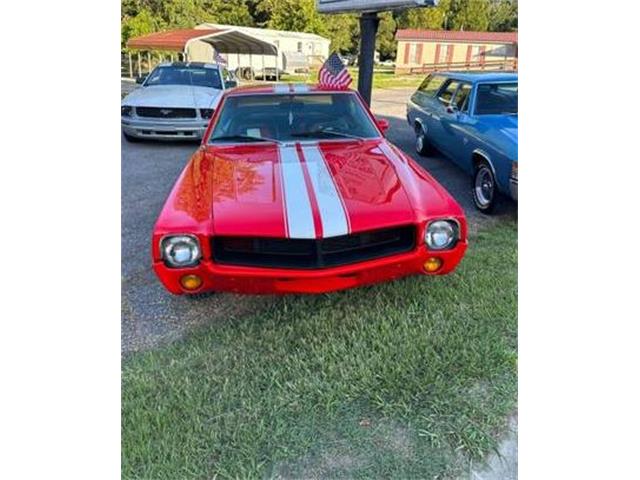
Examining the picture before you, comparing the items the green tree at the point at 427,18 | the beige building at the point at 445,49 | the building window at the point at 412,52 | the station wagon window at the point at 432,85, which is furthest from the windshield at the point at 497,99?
the green tree at the point at 427,18

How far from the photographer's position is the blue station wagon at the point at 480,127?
4148 millimetres

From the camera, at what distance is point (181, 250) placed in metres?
2.27

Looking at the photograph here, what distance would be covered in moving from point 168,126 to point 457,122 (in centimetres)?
446

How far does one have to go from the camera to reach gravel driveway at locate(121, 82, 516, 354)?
281 centimetres

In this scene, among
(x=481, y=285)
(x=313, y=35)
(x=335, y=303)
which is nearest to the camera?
(x=335, y=303)

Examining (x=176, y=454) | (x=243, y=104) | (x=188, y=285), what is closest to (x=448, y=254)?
(x=188, y=285)

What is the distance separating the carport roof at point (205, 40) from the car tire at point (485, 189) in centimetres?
1095

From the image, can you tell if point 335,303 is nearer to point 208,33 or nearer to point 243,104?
point 243,104

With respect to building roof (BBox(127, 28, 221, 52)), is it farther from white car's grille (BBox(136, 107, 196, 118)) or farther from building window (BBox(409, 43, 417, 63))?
building window (BBox(409, 43, 417, 63))

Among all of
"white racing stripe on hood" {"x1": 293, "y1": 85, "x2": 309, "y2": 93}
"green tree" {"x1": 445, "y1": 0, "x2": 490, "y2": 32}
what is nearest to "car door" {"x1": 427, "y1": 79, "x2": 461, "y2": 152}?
"white racing stripe on hood" {"x1": 293, "y1": 85, "x2": 309, "y2": 93}

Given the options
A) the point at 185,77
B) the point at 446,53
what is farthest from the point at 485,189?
the point at 446,53

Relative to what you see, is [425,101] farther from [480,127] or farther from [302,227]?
[302,227]

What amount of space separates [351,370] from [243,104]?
2.27 metres

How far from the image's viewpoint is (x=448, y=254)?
8.09ft
